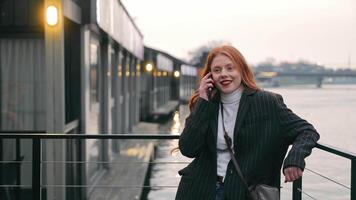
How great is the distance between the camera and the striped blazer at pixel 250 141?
103 inches

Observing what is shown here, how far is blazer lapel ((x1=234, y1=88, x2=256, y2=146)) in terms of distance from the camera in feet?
8.57

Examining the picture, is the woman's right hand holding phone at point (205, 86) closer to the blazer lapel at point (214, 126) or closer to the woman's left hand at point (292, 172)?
the blazer lapel at point (214, 126)

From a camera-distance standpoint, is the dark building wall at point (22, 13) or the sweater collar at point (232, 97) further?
the dark building wall at point (22, 13)

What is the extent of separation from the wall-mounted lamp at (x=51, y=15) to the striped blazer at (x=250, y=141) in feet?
14.4

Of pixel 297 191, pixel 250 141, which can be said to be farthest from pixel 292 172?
pixel 297 191

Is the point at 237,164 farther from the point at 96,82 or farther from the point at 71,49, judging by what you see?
the point at 96,82

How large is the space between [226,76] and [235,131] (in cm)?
26

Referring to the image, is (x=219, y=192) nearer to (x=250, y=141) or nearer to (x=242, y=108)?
(x=250, y=141)

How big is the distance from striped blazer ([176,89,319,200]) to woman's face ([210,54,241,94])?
62 millimetres

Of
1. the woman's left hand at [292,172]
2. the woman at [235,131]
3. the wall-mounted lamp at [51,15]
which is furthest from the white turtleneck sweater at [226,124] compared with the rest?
the wall-mounted lamp at [51,15]

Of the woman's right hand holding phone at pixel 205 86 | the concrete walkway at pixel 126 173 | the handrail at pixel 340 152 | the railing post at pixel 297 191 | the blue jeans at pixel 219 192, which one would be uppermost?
the woman's right hand holding phone at pixel 205 86

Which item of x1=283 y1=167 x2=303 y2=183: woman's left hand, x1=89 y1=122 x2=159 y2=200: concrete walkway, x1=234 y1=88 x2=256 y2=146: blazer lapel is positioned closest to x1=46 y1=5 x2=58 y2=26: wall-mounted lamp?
x1=89 y1=122 x2=159 y2=200: concrete walkway

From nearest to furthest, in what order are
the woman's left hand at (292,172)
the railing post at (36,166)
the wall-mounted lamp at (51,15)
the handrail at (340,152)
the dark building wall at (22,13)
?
the woman's left hand at (292,172), the handrail at (340,152), the railing post at (36,166), the wall-mounted lamp at (51,15), the dark building wall at (22,13)

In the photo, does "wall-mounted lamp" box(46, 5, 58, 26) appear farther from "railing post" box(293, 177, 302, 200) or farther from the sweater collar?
the sweater collar
